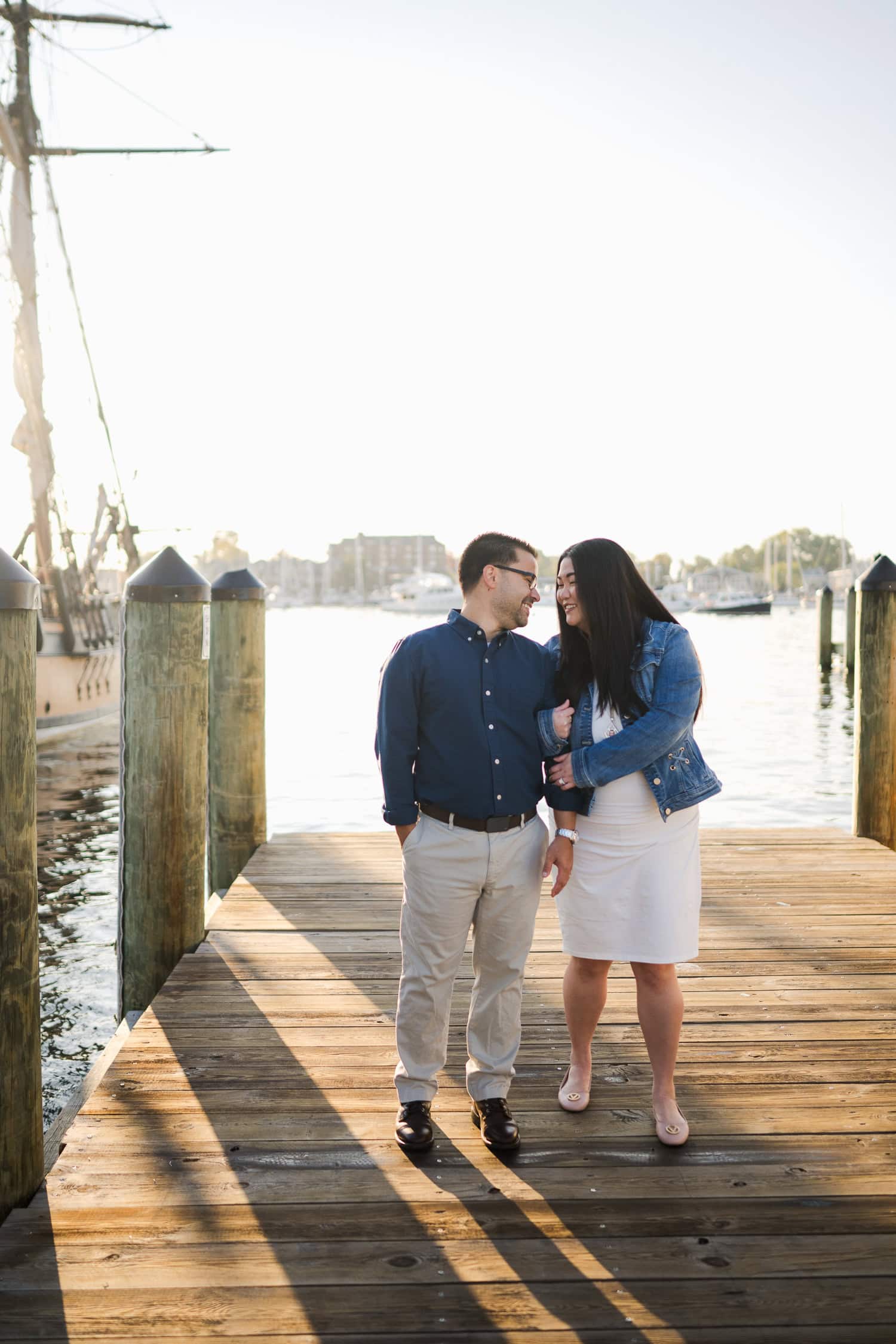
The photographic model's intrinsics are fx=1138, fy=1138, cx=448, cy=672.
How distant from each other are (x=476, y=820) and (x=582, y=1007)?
688 mm

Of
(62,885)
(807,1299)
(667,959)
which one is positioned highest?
(667,959)

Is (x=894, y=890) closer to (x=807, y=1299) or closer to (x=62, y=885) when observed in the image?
(x=807, y=1299)

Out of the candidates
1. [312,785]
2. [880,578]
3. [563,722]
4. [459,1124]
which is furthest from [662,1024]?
[312,785]

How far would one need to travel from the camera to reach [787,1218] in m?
2.73

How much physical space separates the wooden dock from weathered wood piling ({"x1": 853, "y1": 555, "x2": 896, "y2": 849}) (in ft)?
8.16

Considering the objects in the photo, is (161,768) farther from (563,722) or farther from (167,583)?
(563,722)

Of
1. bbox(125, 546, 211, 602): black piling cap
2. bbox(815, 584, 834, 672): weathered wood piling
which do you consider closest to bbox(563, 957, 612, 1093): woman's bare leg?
bbox(125, 546, 211, 602): black piling cap

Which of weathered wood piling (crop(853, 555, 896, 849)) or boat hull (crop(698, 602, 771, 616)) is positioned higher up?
boat hull (crop(698, 602, 771, 616))

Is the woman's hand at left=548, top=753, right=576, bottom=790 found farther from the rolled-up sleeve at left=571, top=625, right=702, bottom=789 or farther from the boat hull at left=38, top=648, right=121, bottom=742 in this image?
the boat hull at left=38, top=648, right=121, bottom=742

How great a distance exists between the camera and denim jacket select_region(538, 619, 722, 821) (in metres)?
3.04

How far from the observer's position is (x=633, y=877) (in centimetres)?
311

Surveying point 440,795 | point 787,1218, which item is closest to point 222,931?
point 440,795

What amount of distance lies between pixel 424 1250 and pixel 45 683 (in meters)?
23.3

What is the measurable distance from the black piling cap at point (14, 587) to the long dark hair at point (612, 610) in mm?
1379
